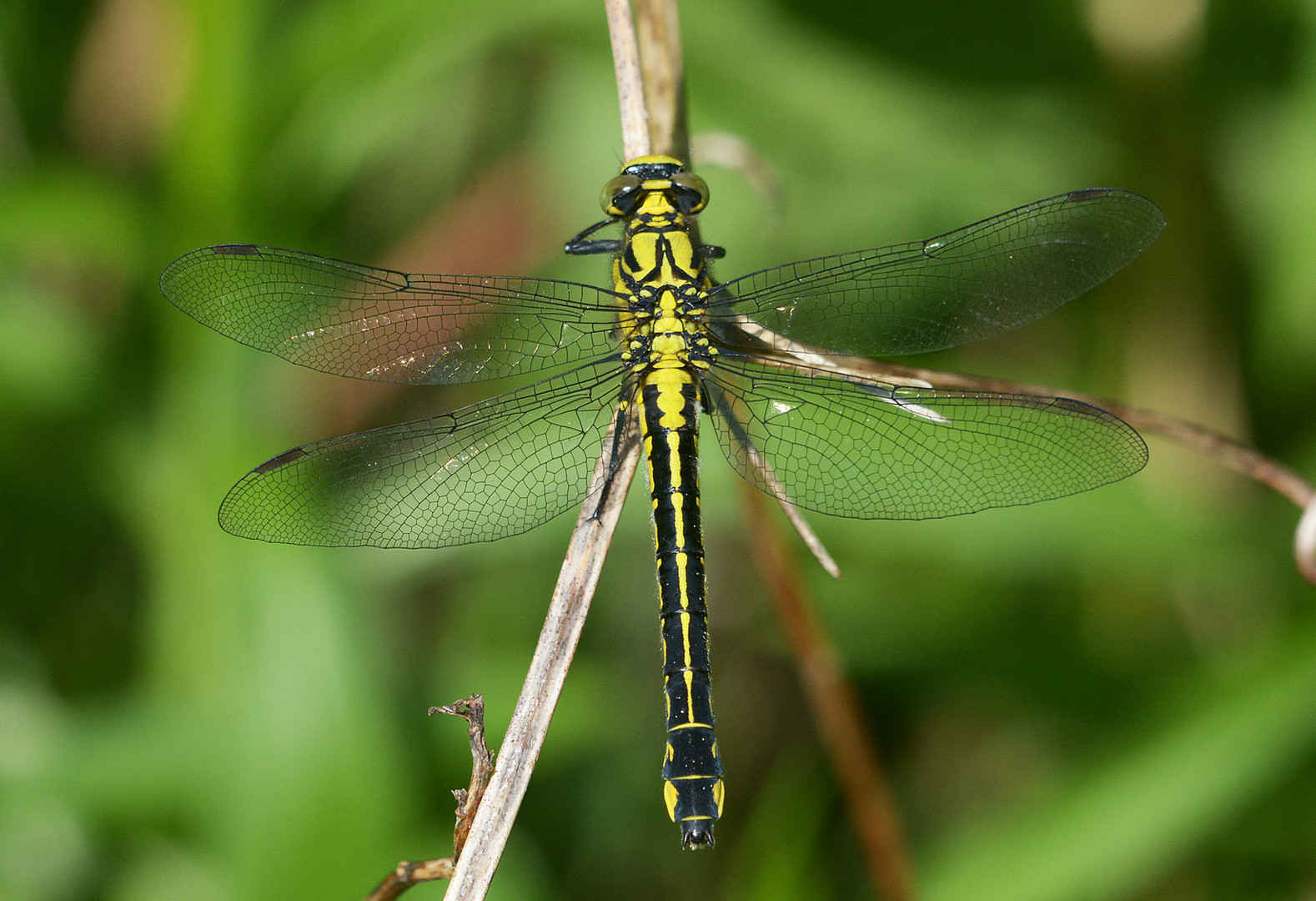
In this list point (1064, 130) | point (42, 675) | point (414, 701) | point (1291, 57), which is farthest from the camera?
point (1064, 130)

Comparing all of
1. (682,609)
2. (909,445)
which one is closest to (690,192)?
(909,445)

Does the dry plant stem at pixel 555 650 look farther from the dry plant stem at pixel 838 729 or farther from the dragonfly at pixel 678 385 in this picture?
the dry plant stem at pixel 838 729

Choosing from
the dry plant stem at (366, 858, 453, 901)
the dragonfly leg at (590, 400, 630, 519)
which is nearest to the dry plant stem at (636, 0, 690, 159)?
the dragonfly leg at (590, 400, 630, 519)

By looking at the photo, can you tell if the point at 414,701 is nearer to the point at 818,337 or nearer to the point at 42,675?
the point at 42,675

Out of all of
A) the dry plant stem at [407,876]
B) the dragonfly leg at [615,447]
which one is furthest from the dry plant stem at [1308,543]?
the dry plant stem at [407,876]

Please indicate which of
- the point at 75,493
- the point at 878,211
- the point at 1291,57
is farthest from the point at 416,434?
the point at 1291,57

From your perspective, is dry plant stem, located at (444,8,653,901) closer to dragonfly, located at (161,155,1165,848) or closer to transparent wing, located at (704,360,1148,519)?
dragonfly, located at (161,155,1165,848)
